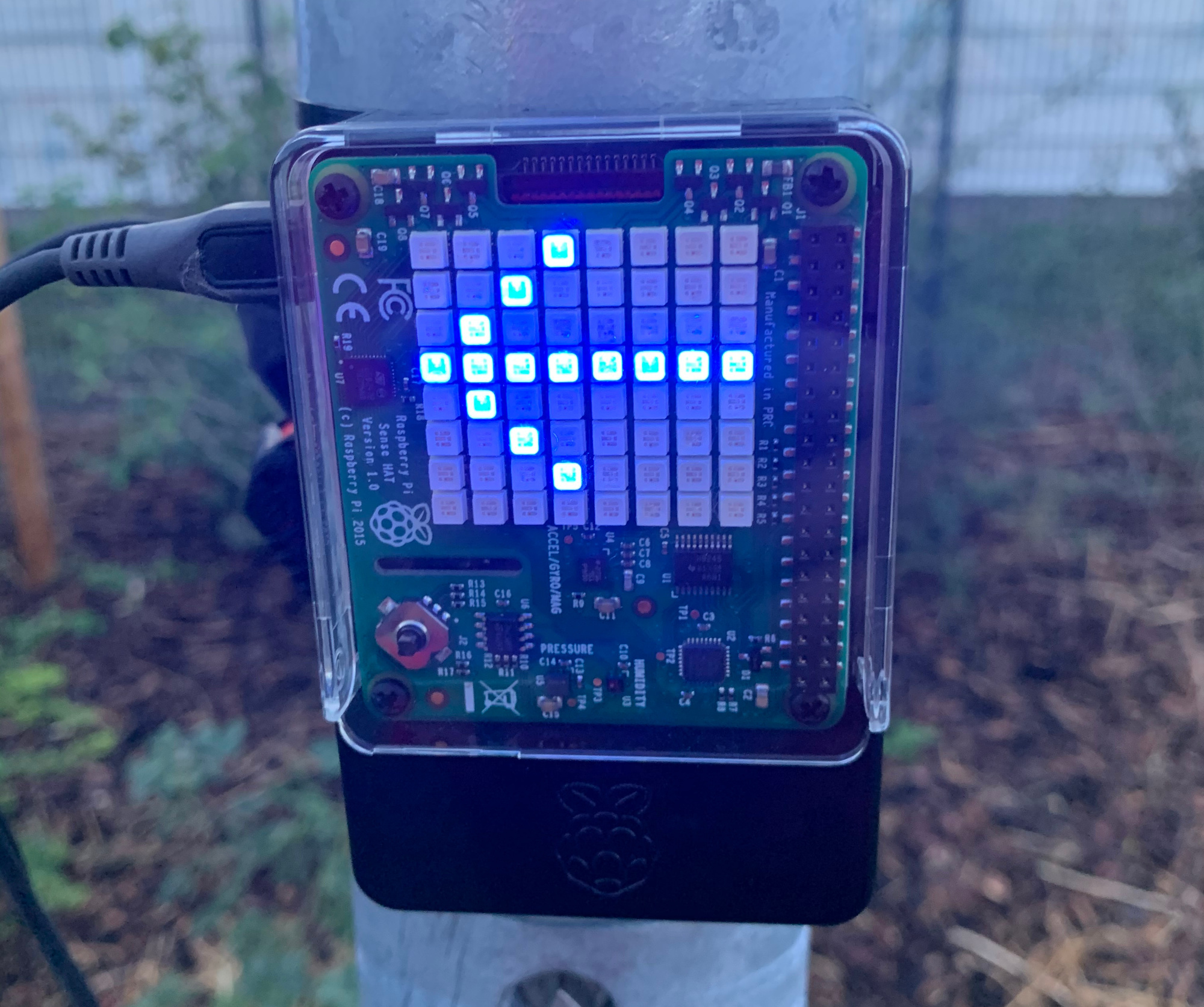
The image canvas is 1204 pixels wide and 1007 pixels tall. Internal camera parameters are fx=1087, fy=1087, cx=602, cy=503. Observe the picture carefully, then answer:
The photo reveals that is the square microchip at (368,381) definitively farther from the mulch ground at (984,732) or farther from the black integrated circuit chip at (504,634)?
the mulch ground at (984,732)

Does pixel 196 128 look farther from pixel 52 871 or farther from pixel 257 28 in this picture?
pixel 52 871

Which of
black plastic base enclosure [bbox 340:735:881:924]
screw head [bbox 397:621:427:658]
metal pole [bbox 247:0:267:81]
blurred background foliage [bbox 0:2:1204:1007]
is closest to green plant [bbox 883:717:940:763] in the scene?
blurred background foliage [bbox 0:2:1204:1007]

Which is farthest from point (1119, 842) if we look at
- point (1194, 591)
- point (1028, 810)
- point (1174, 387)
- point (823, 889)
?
point (823, 889)

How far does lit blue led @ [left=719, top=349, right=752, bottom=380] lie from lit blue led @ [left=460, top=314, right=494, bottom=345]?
0.37ft

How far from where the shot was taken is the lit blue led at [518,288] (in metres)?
Result: 0.51

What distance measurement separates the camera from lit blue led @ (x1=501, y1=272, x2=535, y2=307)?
1.67ft

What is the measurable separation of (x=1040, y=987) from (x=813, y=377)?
105cm

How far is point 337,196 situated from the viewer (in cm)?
52

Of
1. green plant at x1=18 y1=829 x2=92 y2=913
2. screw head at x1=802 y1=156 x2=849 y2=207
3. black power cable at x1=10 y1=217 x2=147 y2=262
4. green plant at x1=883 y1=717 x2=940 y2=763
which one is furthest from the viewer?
green plant at x1=883 y1=717 x2=940 y2=763

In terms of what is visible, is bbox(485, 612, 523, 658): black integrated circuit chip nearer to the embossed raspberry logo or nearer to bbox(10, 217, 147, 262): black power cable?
the embossed raspberry logo

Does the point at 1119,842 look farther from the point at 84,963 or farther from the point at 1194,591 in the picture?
the point at 84,963

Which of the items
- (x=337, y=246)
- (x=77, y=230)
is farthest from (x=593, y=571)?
(x=77, y=230)

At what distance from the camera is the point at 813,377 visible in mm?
519

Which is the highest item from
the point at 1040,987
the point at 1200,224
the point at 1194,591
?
the point at 1200,224
